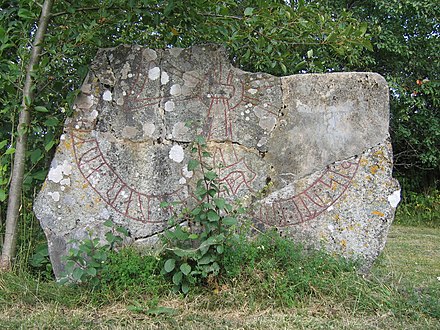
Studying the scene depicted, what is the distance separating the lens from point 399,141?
8930mm

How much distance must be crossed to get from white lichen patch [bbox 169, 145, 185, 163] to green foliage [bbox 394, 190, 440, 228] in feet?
17.1

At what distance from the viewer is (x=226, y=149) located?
3.92 m

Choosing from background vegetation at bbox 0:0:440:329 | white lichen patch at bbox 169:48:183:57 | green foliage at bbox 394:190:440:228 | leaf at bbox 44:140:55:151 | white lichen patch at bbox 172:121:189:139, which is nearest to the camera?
background vegetation at bbox 0:0:440:329

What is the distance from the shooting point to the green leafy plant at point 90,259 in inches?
129

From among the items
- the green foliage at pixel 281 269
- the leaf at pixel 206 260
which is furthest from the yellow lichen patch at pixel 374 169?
the leaf at pixel 206 260

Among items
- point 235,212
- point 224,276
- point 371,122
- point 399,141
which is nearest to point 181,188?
point 235,212

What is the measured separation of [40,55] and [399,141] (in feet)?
22.3

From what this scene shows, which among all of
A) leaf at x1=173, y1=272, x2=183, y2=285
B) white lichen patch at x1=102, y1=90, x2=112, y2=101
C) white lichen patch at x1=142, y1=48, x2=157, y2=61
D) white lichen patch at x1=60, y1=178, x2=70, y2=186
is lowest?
leaf at x1=173, y1=272, x2=183, y2=285

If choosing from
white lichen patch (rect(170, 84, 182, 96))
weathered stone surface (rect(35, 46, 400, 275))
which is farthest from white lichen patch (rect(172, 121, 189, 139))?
white lichen patch (rect(170, 84, 182, 96))

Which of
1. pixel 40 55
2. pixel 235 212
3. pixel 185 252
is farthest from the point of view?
pixel 40 55

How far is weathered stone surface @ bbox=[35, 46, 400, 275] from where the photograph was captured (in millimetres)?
3793

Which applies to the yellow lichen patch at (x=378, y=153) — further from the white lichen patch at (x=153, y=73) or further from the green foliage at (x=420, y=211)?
the green foliage at (x=420, y=211)

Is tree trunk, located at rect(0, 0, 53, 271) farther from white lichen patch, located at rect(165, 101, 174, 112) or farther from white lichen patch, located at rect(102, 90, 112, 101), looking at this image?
white lichen patch, located at rect(165, 101, 174, 112)

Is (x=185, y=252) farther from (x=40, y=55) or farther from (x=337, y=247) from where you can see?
(x=40, y=55)
